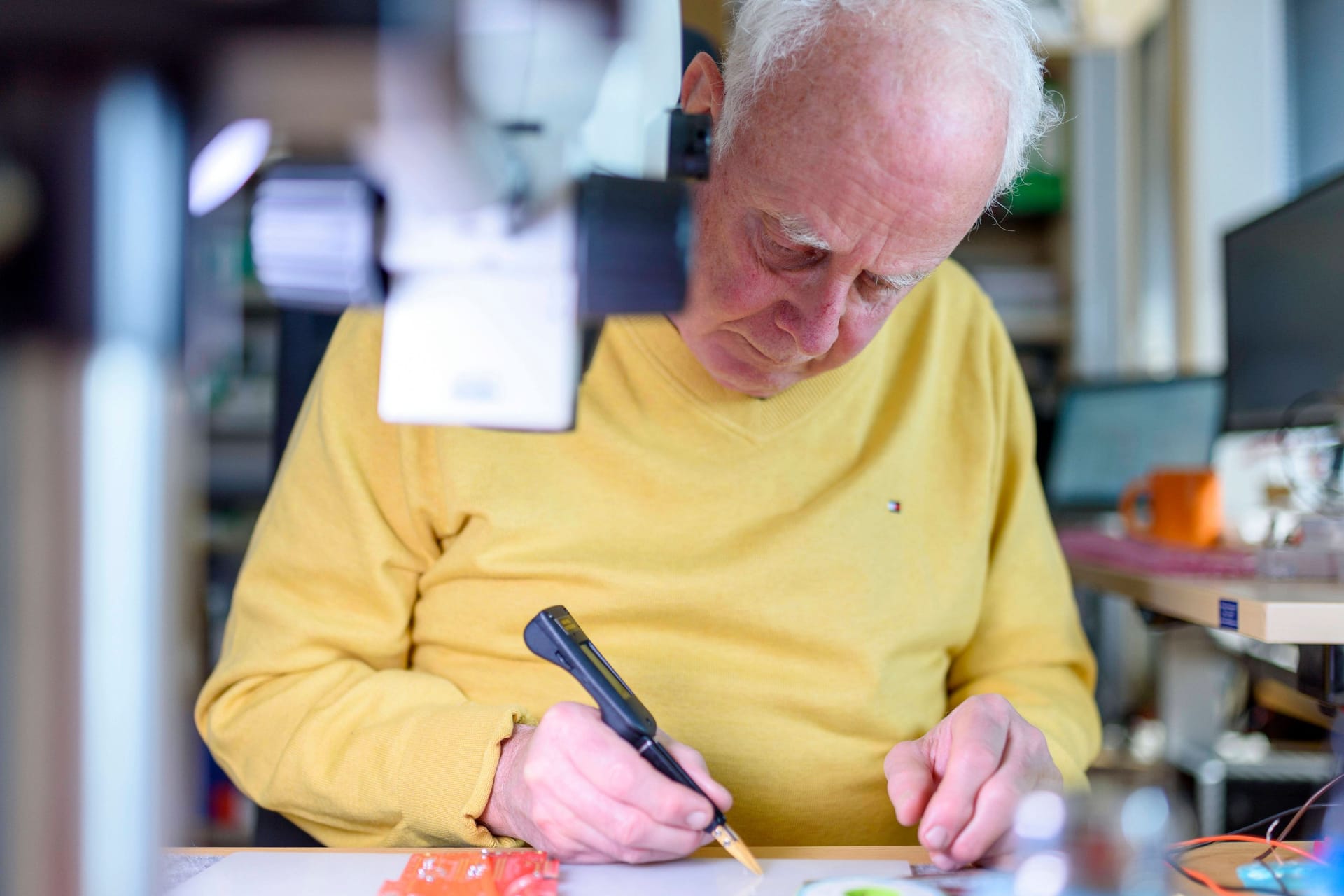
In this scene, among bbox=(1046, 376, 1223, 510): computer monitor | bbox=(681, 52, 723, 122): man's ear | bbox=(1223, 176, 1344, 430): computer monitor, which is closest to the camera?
bbox=(681, 52, 723, 122): man's ear

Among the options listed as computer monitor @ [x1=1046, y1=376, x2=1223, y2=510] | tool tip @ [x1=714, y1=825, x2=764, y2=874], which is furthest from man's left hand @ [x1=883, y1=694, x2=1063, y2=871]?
computer monitor @ [x1=1046, y1=376, x2=1223, y2=510]

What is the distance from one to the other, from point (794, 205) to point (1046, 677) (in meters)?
0.51

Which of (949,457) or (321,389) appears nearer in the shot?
(321,389)

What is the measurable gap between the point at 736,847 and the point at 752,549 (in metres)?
0.30

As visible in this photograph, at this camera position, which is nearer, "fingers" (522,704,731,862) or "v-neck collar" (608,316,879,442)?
"fingers" (522,704,731,862)

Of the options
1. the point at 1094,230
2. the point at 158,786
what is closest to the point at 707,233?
the point at 158,786

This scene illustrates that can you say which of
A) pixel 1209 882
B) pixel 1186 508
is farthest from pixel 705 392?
pixel 1186 508

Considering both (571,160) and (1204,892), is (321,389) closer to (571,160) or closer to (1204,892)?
(571,160)

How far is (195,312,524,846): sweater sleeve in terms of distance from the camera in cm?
72

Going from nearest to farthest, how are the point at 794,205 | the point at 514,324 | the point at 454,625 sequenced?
the point at 514,324 < the point at 794,205 < the point at 454,625

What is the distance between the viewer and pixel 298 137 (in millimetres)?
275

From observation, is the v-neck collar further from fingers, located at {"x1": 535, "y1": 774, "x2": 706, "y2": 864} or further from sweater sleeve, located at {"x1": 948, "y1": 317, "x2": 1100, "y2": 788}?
fingers, located at {"x1": 535, "y1": 774, "x2": 706, "y2": 864}

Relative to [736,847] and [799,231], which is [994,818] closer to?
[736,847]

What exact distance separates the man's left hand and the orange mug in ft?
2.51
